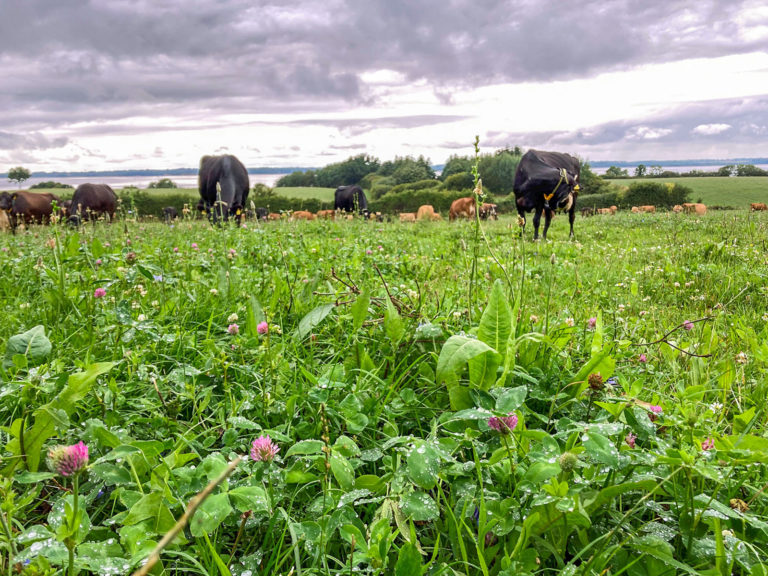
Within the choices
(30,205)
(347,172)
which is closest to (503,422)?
(30,205)

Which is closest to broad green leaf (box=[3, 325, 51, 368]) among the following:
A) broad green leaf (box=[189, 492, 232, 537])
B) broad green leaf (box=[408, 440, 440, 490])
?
broad green leaf (box=[189, 492, 232, 537])

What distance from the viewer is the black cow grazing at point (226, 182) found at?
14.5 m

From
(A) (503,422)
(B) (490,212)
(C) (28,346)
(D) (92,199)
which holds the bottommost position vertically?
(A) (503,422)

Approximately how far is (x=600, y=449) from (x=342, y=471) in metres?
0.80

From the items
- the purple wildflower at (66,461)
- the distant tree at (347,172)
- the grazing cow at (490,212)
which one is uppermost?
the distant tree at (347,172)

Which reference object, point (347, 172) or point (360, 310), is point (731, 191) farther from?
point (347, 172)

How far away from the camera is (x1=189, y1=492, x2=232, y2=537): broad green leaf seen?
4.28 feet

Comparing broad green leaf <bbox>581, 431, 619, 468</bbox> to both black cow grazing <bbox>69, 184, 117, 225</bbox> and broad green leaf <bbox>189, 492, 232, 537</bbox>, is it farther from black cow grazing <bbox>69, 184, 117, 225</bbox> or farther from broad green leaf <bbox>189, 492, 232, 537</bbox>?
black cow grazing <bbox>69, 184, 117, 225</bbox>

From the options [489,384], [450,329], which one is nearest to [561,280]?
[450,329]

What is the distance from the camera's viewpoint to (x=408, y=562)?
1.21 meters

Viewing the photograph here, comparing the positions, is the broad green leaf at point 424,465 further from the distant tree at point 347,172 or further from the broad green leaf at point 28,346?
the distant tree at point 347,172

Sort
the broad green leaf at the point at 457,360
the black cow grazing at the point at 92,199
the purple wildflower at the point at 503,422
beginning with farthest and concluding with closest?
the black cow grazing at the point at 92,199, the broad green leaf at the point at 457,360, the purple wildflower at the point at 503,422

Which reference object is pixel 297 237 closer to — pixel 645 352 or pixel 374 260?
pixel 374 260

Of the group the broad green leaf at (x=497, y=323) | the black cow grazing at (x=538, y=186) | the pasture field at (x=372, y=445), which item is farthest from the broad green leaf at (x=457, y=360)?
the black cow grazing at (x=538, y=186)
